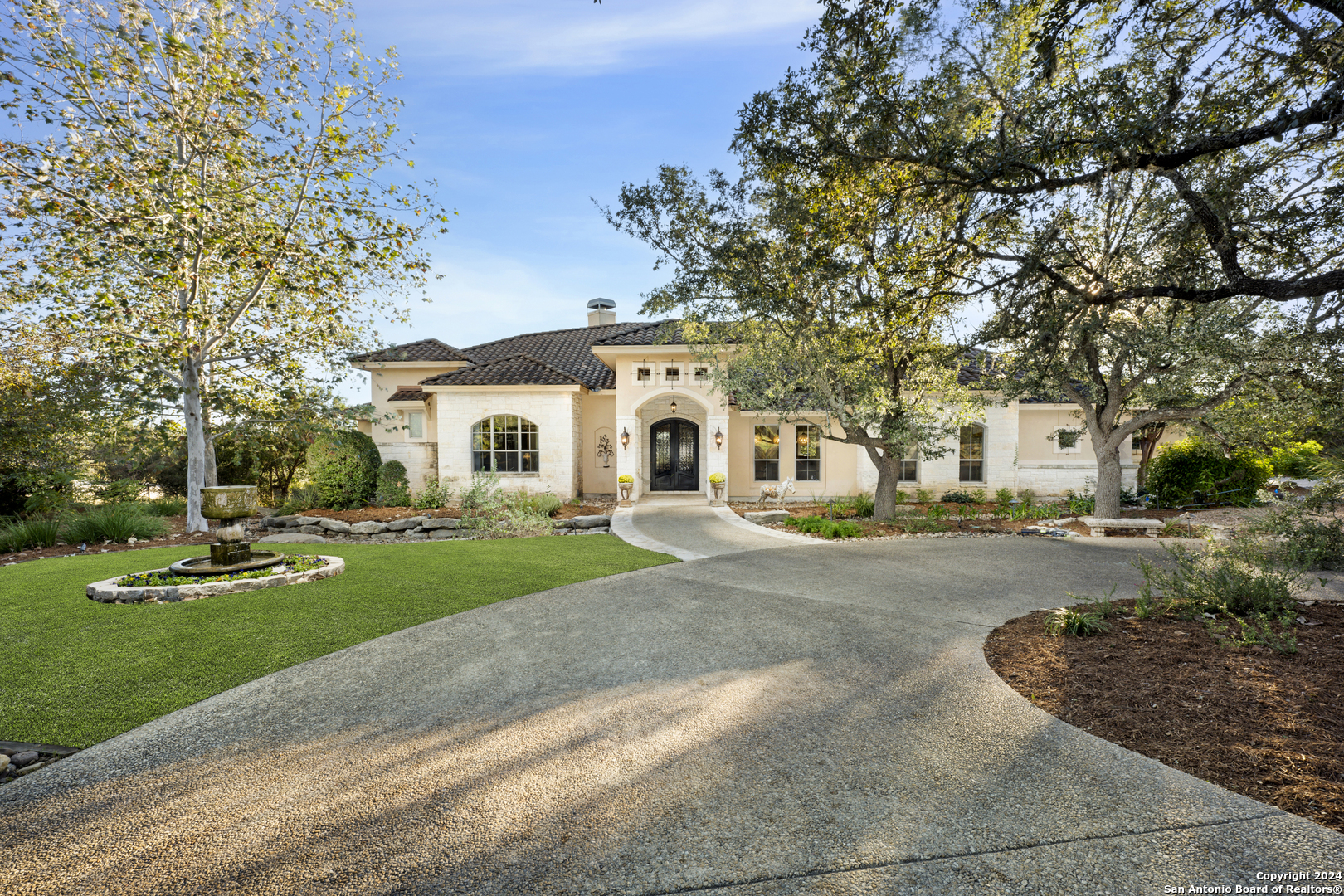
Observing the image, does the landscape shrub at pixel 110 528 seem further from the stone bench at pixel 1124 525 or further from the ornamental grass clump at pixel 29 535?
the stone bench at pixel 1124 525

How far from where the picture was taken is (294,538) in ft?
37.2

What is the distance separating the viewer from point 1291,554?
504 centimetres

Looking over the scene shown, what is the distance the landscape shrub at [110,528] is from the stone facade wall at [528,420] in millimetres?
6152

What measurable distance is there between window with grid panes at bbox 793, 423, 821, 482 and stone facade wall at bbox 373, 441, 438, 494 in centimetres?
1091

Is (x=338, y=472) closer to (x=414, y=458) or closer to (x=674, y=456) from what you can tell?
(x=414, y=458)

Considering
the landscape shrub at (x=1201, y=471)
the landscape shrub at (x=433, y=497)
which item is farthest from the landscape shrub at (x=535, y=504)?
the landscape shrub at (x=1201, y=471)

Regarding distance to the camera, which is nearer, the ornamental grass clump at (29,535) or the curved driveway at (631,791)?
the curved driveway at (631,791)

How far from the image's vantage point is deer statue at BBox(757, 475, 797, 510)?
14.3 m

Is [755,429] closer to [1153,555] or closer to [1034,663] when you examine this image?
[1153,555]

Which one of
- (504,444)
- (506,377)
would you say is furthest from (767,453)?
(506,377)

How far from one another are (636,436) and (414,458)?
6.63 m

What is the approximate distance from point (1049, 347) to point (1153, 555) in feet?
16.8

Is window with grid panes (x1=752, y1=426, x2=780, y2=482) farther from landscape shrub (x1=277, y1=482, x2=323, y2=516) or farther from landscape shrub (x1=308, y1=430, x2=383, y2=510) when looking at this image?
landscape shrub (x1=277, y1=482, x2=323, y2=516)

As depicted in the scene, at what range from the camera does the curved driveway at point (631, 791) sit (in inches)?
84.4
